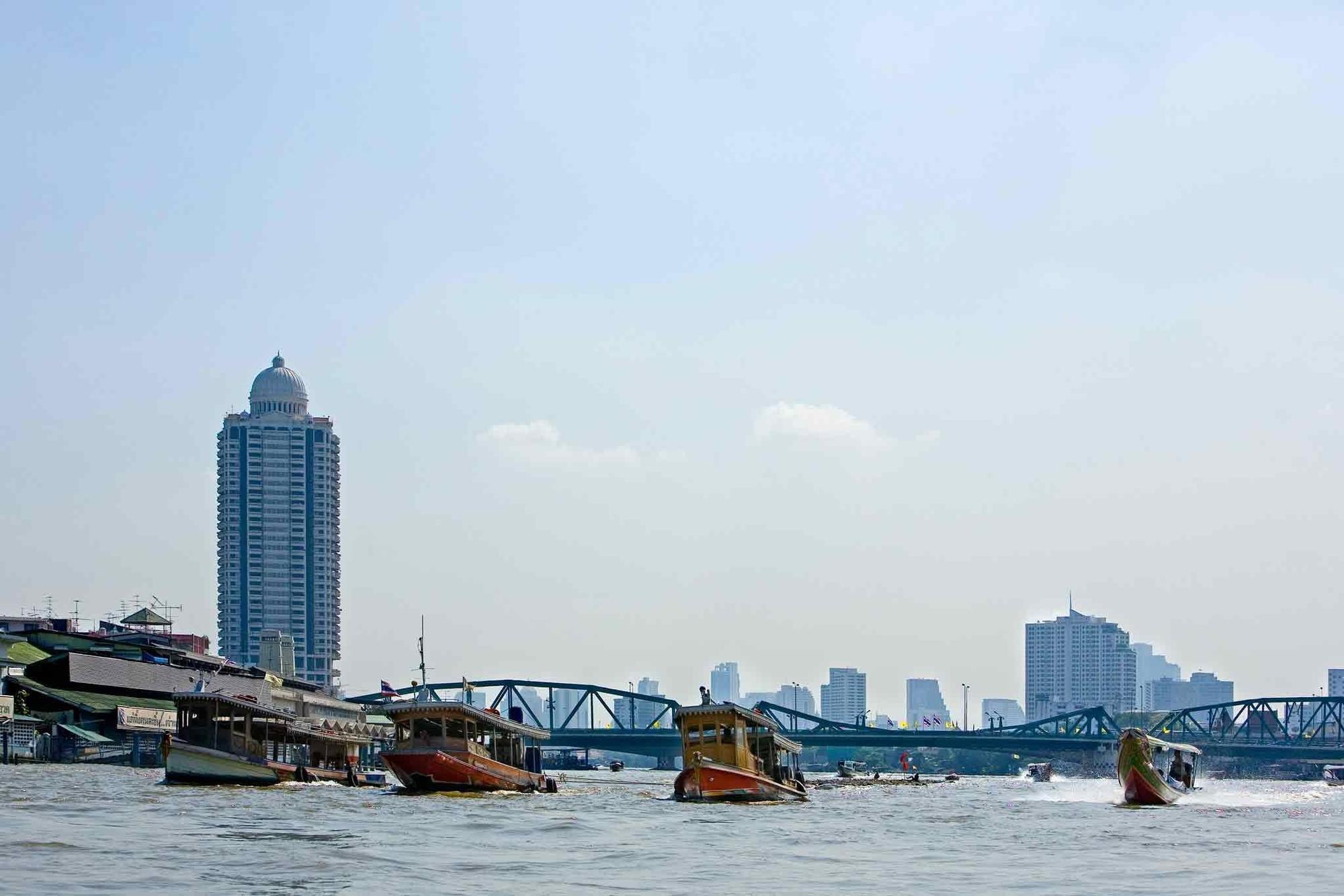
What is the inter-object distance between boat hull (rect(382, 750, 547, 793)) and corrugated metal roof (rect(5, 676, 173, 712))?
2773 inches

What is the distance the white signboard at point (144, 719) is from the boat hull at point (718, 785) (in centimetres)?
7339

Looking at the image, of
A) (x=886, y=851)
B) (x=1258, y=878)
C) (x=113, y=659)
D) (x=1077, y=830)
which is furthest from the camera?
(x=113, y=659)

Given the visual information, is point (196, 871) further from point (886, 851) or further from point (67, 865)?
point (886, 851)

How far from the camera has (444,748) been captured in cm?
9019

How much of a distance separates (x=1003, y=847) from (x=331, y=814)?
25.9m

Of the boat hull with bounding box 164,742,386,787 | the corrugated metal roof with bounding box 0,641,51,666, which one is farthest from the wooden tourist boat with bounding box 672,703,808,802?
the corrugated metal roof with bounding box 0,641,51,666

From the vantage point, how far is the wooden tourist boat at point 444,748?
291ft

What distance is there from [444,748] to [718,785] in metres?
13.9

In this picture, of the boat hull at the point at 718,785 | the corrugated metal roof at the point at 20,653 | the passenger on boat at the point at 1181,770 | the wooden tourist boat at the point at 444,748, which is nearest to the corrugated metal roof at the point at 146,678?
the corrugated metal roof at the point at 20,653

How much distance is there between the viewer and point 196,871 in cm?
4662

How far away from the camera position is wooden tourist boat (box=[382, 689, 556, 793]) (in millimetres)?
88688

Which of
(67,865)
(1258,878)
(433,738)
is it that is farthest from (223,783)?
(1258,878)

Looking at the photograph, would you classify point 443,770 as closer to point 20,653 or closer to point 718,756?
point 718,756

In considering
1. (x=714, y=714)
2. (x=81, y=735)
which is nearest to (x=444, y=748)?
(x=714, y=714)
